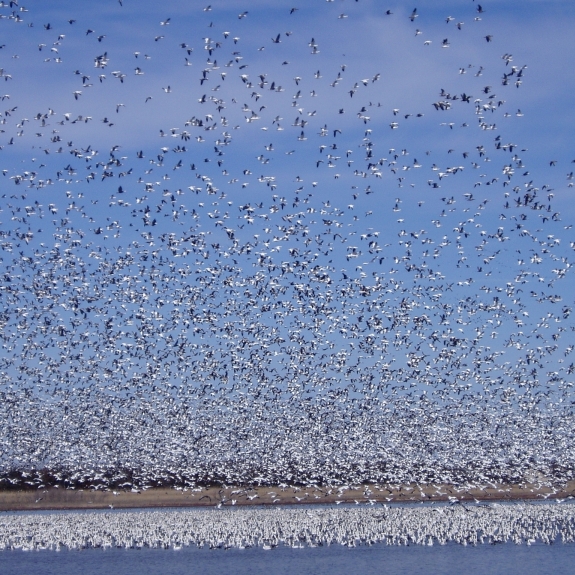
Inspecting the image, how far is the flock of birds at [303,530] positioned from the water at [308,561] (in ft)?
4.16

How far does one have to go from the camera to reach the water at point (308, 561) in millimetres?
43219

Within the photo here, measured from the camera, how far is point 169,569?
1756 inches

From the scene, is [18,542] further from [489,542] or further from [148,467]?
[489,542]

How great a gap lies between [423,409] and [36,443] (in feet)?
95.2

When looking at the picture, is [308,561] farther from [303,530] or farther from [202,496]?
[202,496]

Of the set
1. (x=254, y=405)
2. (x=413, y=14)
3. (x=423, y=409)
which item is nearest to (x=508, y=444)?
(x=423, y=409)

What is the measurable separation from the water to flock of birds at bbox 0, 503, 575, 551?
1267 millimetres

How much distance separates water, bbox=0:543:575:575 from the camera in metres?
43.2

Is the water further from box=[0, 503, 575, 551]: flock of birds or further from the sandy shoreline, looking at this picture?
the sandy shoreline

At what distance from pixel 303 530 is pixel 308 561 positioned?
9.80 metres

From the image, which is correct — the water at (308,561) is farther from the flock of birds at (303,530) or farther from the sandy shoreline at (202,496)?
the sandy shoreline at (202,496)

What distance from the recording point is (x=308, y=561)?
46344 millimetres

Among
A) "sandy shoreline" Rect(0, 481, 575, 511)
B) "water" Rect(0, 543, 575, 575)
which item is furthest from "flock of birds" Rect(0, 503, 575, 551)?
"sandy shoreline" Rect(0, 481, 575, 511)

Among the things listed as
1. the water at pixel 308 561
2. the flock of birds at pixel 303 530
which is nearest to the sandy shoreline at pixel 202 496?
the flock of birds at pixel 303 530
